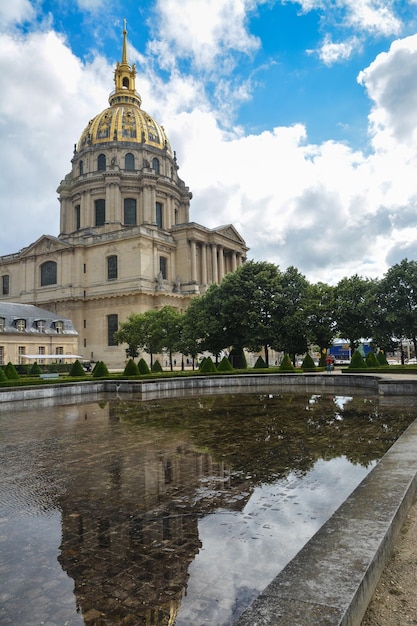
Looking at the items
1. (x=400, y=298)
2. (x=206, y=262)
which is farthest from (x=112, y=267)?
(x=400, y=298)

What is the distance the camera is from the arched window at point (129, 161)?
236ft

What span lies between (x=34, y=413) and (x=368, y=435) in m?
12.6

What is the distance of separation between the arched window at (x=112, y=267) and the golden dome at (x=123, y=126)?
20741 mm

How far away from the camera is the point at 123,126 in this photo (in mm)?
72875

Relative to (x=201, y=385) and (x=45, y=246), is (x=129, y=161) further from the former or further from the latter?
(x=201, y=385)

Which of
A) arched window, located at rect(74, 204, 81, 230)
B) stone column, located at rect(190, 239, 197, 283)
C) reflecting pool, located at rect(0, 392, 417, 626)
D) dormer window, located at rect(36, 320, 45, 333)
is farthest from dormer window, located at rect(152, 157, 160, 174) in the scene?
reflecting pool, located at rect(0, 392, 417, 626)

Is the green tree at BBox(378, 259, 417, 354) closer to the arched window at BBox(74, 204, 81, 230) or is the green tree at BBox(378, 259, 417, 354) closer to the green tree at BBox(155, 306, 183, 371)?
the green tree at BBox(155, 306, 183, 371)

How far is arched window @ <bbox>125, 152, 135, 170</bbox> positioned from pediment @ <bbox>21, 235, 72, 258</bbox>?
52.7 feet

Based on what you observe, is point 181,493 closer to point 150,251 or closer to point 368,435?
point 368,435

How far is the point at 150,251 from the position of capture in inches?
2441

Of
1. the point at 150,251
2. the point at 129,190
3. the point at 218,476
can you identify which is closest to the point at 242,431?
the point at 218,476

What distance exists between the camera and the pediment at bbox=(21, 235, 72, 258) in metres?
66.6

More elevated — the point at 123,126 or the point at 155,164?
the point at 123,126

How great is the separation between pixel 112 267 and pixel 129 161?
19.5 meters
